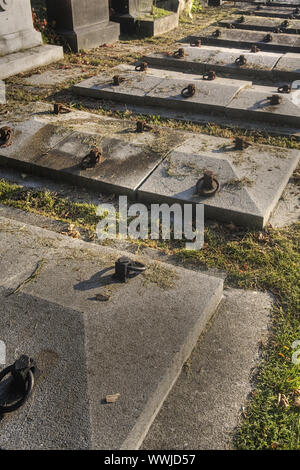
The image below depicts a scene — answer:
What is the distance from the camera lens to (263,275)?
12.2ft

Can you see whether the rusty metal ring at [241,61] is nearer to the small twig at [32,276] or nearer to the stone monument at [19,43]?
the stone monument at [19,43]

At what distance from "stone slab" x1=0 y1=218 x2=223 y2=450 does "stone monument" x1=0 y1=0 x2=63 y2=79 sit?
6.54 meters

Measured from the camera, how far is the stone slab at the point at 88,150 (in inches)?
193

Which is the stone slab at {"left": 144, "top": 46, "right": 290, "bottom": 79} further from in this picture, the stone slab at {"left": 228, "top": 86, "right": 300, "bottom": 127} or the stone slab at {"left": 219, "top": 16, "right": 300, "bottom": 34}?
the stone slab at {"left": 219, "top": 16, "right": 300, "bottom": 34}

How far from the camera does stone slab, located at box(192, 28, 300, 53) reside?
425 inches

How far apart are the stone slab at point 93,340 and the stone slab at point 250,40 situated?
933 centimetres

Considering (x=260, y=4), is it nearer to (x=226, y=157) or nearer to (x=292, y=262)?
(x=226, y=157)

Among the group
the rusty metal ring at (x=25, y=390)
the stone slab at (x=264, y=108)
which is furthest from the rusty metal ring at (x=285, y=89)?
the rusty metal ring at (x=25, y=390)

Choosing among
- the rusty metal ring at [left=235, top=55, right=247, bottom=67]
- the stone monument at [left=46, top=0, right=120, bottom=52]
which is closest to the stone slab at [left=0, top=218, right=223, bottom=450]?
the rusty metal ring at [left=235, top=55, right=247, bottom=67]

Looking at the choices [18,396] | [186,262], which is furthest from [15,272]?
[186,262]

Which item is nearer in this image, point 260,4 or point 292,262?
point 292,262

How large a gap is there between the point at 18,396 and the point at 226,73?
818 cm

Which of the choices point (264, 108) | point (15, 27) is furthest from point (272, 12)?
point (264, 108)

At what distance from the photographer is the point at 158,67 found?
9500 millimetres
